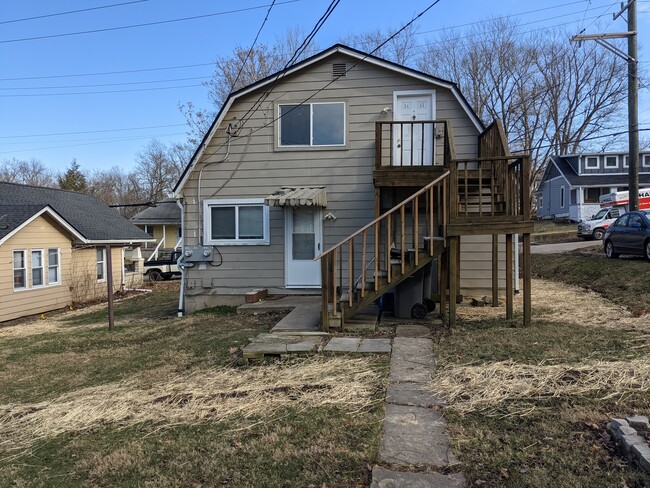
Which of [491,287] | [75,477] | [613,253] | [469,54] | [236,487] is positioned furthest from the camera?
[469,54]

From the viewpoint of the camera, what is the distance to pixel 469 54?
30.2m

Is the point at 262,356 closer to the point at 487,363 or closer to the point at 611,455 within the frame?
the point at 487,363

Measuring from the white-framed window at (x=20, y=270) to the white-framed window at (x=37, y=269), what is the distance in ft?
1.29

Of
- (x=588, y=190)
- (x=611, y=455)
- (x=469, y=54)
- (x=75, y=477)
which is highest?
(x=469, y=54)

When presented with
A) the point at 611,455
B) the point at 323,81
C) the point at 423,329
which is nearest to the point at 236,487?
the point at 611,455

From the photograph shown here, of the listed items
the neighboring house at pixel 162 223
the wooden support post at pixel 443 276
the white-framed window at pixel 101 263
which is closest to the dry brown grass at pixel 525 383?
the wooden support post at pixel 443 276

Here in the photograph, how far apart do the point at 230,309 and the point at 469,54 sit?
26.5m

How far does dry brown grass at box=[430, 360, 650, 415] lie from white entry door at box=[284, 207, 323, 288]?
576 cm

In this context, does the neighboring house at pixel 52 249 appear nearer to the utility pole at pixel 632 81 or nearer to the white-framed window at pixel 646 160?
the utility pole at pixel 632 81

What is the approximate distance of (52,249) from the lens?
53.1 ft

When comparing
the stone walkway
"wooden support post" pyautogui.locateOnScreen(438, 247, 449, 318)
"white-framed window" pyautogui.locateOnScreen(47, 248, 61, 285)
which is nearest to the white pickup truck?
"wooden support post" pyautogui.locateOnScreen(438, 247, 449, 318)

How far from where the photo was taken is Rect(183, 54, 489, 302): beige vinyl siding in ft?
33.4

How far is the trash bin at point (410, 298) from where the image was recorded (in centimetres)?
779

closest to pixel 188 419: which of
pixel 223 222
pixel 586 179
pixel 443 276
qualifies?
pixel 443 276
